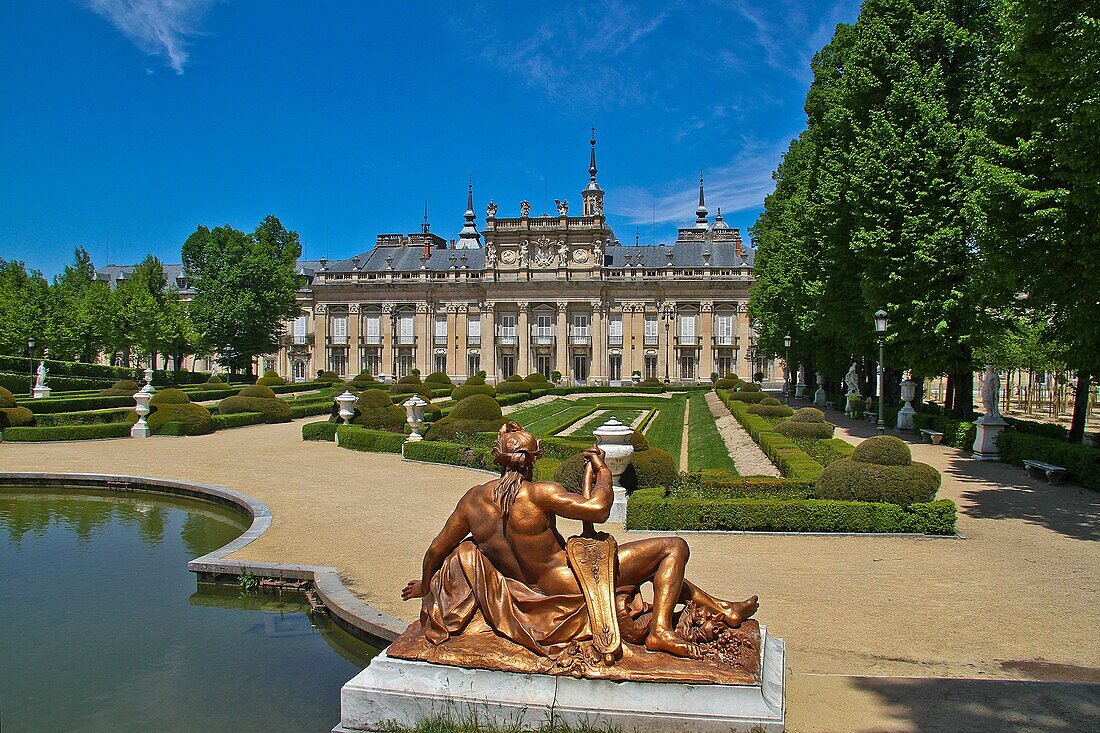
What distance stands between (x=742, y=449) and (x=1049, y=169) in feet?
32.2

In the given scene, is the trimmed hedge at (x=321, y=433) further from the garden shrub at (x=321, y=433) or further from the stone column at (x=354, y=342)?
the stone column at (x=354, y=342)

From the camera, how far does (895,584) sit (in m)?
8.41

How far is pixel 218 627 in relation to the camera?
304 inches

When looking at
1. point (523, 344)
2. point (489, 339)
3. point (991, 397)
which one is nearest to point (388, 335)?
point (489, 339)

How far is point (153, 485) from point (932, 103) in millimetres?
21208

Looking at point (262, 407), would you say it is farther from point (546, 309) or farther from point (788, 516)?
point (546, 309)

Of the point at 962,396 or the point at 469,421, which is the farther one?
the point at 962,396

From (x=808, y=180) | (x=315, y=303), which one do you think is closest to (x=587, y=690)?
(x=808, y=180)

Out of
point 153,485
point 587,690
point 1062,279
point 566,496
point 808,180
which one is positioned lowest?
point 153,485

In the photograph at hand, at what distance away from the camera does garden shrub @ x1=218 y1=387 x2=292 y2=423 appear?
29.2 metres

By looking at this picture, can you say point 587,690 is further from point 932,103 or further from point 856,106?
point 856,106

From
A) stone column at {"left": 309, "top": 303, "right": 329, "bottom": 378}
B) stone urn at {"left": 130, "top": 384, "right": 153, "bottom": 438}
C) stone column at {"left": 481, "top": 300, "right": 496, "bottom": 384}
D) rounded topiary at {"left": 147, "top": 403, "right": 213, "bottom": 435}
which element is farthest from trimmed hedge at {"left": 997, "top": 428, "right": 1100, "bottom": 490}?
stone column at {"left": 309, "top": 303, "right": 329, "bottom": 378}

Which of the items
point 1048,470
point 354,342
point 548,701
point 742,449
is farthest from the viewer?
point 354,342

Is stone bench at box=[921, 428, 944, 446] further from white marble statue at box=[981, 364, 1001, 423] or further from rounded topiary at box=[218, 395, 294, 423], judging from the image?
rounded topiary at box=[218, 395, 294, 423]
